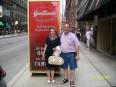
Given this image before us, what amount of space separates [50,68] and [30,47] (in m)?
1.54

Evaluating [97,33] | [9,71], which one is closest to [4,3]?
[97,33]

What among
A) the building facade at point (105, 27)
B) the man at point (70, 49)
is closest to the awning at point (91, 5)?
the building facade at point (105, 27)

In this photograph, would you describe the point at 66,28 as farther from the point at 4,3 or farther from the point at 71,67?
the point at 4,3

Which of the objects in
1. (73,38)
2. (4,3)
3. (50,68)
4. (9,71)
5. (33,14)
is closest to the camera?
(73,38)

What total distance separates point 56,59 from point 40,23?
2130mm

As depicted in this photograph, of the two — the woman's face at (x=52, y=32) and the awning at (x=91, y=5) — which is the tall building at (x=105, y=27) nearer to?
the awning at (x=91, y=5)

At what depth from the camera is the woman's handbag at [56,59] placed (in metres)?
11.8

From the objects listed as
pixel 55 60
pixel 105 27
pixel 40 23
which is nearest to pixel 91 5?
pixel 105 27

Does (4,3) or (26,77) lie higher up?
(4,3)

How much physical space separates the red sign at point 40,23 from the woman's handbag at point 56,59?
1511 mm

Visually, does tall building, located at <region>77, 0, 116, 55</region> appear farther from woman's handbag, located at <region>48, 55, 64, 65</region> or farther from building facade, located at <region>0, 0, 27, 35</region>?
building facade, located at <region>0, 0, 27, 35</region>

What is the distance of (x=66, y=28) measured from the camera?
11797mm

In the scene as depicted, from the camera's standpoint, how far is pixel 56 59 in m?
11.9

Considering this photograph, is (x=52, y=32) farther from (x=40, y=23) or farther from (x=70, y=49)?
(x=40, y=23)
